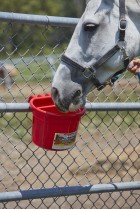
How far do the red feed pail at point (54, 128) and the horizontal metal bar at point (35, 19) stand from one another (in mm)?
497

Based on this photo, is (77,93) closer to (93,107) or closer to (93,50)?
(93,50)

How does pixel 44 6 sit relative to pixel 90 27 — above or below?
below

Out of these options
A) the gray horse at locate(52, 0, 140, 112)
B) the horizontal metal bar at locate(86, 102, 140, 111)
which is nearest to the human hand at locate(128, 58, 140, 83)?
the horizontal metal bar at locate(86, 102, 140, 111)

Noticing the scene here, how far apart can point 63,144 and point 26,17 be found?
0.79m

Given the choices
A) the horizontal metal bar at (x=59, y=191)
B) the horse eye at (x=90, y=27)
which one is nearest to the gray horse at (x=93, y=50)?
the horse eye at (x=90, y=27)

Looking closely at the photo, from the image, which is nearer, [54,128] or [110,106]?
[54,128]

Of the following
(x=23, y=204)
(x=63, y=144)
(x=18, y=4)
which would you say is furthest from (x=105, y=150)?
(x=18, y=4)

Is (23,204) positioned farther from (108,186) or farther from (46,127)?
(46,127)

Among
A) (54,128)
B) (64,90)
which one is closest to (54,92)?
(64,90)

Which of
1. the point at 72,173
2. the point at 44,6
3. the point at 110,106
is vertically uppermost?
the point at 110,106

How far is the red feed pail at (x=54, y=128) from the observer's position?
3.11 m

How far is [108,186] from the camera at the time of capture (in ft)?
11.9

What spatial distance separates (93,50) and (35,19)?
0.48 metres

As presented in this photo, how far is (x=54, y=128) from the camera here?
313cm
